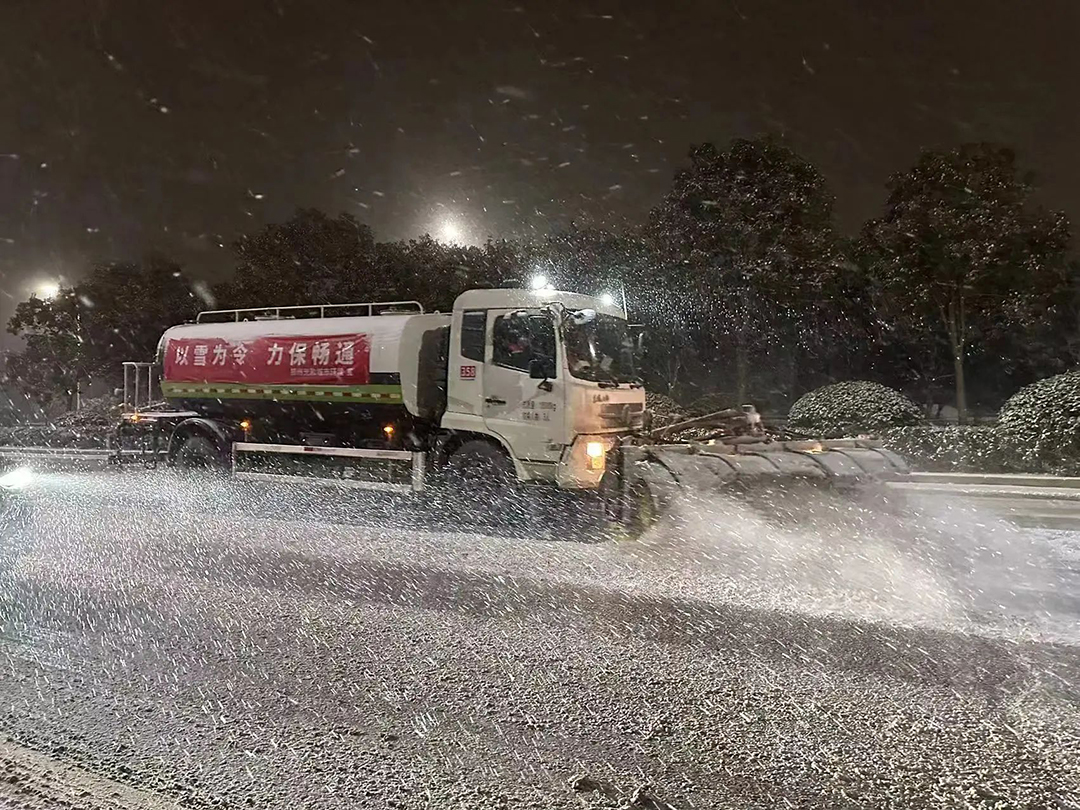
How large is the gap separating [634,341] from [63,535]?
21.5ft

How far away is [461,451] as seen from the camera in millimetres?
9648

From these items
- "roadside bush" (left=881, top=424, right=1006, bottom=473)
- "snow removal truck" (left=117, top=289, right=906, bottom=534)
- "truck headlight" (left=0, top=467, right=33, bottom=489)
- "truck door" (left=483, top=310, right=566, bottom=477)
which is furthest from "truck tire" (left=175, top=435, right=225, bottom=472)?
"roadside bush" (left=881, top=424, right=1006, bottom=473)

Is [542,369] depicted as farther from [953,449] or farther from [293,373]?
[953,449]

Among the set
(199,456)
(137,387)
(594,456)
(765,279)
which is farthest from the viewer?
(765,279)

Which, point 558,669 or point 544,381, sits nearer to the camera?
point 558,669

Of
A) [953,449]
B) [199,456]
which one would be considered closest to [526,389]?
[199,456]

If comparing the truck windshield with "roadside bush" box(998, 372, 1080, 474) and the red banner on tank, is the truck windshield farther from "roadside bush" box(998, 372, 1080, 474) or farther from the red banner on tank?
"roadside bush" box(998, 372, 1080, 474)

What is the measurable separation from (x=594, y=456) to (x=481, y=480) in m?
1.43

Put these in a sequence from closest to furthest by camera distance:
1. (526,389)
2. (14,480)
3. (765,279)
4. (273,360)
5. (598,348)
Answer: (14,480)
(526,389)
(598,348)
(273,360)
(765,279)

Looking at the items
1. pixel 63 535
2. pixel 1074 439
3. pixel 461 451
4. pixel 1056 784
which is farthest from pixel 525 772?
pixel 1074 439

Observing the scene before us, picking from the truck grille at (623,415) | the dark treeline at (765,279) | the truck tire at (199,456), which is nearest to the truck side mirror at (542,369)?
the truck grille at (623,415)

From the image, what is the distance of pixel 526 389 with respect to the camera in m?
9.09

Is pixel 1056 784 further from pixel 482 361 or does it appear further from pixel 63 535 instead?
pixel 63 535

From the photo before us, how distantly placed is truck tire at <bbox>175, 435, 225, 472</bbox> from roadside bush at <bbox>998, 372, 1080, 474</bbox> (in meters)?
12.8
